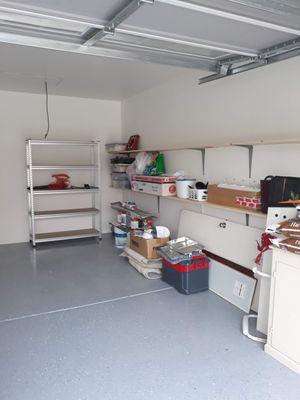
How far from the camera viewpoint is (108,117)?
565 centimetres

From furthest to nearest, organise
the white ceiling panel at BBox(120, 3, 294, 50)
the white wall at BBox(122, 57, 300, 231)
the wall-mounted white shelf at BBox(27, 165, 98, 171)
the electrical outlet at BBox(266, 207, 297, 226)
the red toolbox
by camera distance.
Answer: the wall-mounted white shelf at BBox(27, 165, 98, 171) → the red toolbox → the white wall at BBox(122, 57, 300, 231) → the electrical outlet at BBox(266, 207, 297, 226) → the white ceiling panel at BBox(120, 3, 294, 50)

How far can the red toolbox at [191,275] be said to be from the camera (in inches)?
126

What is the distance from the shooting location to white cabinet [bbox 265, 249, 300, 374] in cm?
206

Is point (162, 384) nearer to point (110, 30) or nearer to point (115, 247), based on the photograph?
point (110, 30)

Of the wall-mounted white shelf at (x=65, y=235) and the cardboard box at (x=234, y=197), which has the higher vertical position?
the cardboard box at (x=234, y=197)

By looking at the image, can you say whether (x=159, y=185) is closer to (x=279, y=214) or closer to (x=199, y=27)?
(x=279, y=214)

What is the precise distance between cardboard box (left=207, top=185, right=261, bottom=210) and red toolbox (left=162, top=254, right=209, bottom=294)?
2.01 feet

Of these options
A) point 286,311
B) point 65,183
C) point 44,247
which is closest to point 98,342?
point 286,311

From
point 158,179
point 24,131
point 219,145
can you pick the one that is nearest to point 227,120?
point 219,145

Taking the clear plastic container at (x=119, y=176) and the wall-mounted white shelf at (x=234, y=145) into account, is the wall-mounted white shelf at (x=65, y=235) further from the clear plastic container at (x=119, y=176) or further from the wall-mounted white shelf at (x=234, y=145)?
the wall-mounted white shelf at (x=234, y=145)

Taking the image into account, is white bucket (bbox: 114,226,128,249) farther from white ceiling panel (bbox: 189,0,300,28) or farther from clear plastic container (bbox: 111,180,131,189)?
white ceiling panel (bbox: 189,0,300,28)

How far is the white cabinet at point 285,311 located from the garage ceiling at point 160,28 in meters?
1.45

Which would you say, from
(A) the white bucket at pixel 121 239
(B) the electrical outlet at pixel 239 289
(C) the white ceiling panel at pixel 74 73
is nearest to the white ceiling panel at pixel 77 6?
(C) the white ceiling panel at pixel 74 73

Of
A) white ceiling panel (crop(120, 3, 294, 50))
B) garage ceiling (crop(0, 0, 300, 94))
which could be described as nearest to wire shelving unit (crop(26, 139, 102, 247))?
garage ceiling (crop(0, 0, 300, 94))
